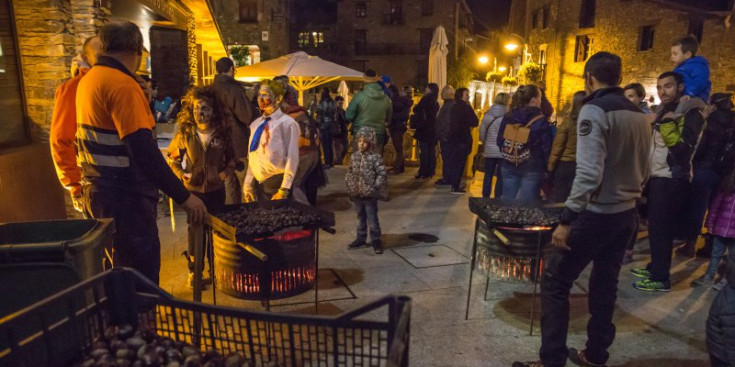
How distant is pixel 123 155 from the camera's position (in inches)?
121

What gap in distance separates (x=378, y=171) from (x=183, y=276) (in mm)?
2550

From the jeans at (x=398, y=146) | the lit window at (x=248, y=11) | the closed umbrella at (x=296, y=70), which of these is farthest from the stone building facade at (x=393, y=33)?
the closed umbrella at (x=296, y=70)

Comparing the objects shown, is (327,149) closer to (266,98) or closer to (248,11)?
(266,98)

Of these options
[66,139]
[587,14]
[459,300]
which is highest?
[587,14]

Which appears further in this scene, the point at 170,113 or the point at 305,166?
the point at 170,113

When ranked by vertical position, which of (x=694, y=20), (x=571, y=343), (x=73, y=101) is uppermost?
(x=694, y=20)

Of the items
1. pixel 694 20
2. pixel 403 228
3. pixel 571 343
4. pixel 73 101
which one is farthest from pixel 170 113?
pixel 694 20

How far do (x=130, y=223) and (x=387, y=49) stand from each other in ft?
144

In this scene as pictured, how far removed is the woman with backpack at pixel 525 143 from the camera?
19.4 ft

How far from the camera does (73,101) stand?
359cm

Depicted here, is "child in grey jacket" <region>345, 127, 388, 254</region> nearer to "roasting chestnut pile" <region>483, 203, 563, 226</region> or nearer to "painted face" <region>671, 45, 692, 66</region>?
"roasting chestnut pile" <region>483, 203, 563, 226</region>

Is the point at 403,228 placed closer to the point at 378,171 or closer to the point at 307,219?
the point at 378,171

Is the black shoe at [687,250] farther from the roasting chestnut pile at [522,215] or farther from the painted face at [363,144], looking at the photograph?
the painted face at [363,144]

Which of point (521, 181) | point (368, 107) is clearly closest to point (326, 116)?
point (368, 107)
